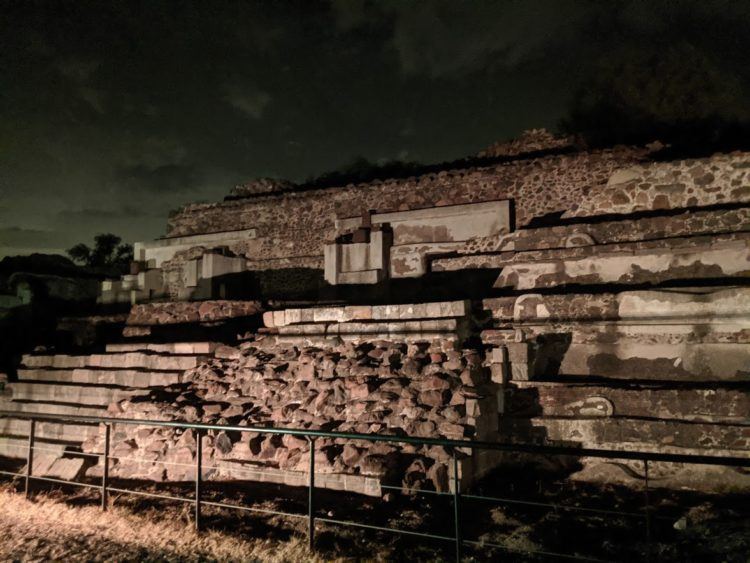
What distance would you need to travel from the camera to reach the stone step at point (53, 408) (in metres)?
8.56

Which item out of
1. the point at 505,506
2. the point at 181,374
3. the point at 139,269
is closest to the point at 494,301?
the point at 505,506

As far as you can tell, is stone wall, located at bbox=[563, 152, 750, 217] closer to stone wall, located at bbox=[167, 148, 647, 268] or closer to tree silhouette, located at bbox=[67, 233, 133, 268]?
stone wall, located at bbox=[167, 148, 647, 268]

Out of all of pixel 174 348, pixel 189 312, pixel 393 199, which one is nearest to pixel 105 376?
pixel 174 348

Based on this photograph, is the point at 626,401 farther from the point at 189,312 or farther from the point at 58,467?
the point at 189,312

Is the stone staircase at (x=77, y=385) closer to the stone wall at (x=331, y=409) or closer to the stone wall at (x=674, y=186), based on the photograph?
the stone wall at (x=331, y=409)

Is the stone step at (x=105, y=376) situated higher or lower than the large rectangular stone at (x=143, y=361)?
lower

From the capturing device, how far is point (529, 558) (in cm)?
381

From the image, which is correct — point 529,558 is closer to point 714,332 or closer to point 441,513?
point 441,513

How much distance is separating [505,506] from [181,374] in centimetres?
593

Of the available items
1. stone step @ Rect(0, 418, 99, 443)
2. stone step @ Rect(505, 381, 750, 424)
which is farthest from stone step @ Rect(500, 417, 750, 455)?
stone step @ Rect(0, 418, 99, 443)

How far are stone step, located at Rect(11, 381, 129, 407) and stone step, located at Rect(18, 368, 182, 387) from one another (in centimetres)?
23

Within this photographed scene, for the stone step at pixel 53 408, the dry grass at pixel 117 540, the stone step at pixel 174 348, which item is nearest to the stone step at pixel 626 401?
the dry grass at pixel 117 540

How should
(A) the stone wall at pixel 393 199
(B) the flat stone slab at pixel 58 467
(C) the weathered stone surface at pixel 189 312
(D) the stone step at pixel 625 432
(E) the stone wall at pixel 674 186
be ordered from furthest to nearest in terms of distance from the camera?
(A) the stone wall at pixel 393 199 < (C) the weathered stone surface at pixel 189 312 < (E) the stone wall at pixel 674 186 < (B) the flat stone slab at pixel 58 467 < (D) the stone step at pixel 625 432

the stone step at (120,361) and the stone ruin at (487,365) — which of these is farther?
the stone step at (120,361)
